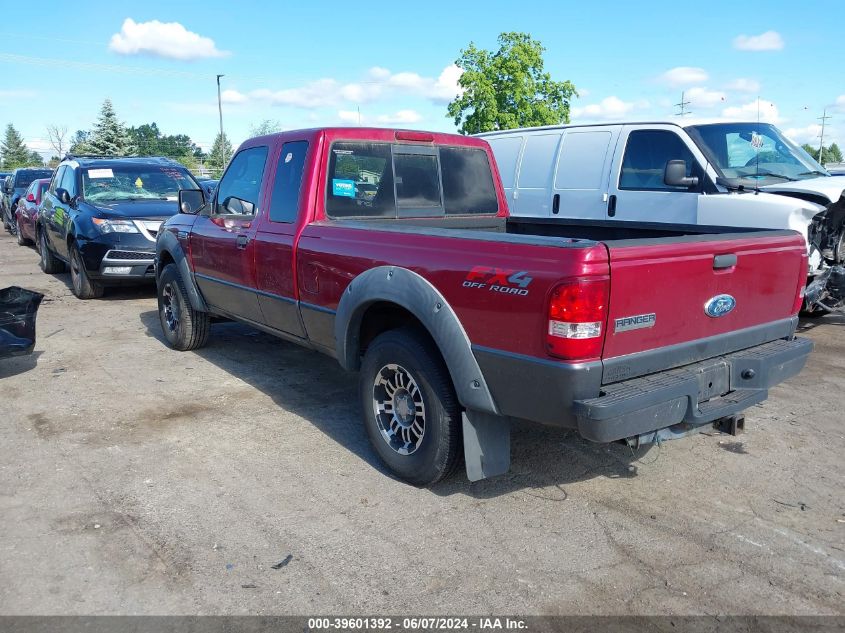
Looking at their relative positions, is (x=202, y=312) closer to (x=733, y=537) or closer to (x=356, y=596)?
(x=356, y=596)

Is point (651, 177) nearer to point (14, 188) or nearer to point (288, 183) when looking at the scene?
point (288, 183)

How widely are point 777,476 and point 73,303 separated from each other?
8.74 metres

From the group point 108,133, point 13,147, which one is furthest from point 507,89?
point 13,147

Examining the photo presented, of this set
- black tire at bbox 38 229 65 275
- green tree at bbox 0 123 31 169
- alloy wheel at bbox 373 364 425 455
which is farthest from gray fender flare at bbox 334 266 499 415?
green tree at bbox 0 123 31 169

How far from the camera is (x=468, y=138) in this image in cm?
548

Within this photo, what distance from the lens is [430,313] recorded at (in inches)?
136

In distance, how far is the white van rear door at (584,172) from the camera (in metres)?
7.82

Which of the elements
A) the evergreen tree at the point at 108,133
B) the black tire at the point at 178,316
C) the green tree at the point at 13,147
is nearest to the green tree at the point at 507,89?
the black tire at the point at 178,316

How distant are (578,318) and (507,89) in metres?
14.6

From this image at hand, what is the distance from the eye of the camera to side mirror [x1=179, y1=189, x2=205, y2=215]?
234 inches

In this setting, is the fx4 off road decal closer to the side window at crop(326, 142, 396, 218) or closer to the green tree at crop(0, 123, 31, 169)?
the side window at crop(326, 142, 396, 218)

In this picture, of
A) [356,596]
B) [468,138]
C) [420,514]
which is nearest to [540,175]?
[468,138]

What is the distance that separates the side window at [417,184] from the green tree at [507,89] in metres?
11.8

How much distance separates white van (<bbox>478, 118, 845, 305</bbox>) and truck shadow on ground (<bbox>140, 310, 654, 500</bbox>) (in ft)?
7.16
